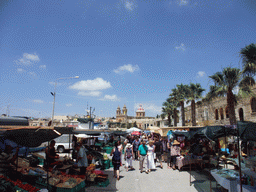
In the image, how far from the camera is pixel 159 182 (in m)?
7.47

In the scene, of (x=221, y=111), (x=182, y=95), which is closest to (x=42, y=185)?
(x=182, y=95)

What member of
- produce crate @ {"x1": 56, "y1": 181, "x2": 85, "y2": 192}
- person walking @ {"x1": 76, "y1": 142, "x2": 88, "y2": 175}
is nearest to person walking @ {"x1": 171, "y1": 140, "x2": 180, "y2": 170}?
person walking @ {"x1": 76, "y1": 142, "x2": 88, "y2": 175}

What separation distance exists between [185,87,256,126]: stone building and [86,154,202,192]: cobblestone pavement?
13.4m

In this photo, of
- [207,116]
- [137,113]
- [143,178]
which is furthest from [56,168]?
[137,113]

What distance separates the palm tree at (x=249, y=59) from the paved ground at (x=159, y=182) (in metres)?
7.80

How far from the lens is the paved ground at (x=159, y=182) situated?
21.7ft

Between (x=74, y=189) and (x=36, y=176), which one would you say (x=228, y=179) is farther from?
(x=36, y=176)

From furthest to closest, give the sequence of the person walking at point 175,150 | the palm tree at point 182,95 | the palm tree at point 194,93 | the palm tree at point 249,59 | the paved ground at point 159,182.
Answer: the palm tree at point 182,95 → the palm tree at point 194,93 → the palm tree at point 249,59 → the person walking at point 175,150 → the paved ground at point 159,182

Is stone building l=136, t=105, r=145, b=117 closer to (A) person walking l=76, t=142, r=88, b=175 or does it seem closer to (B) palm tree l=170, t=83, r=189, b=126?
(B) palm tree l=170, t=83, r=189, b=126

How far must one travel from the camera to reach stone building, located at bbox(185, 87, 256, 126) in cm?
2209

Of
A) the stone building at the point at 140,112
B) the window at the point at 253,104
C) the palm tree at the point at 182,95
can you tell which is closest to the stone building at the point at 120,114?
the stone building at the point at 140,112

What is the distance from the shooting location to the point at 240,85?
14.6m

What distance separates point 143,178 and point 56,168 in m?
3.81

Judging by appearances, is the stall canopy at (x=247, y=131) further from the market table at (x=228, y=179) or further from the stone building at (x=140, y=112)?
the stone building at (x=140, y=112)
